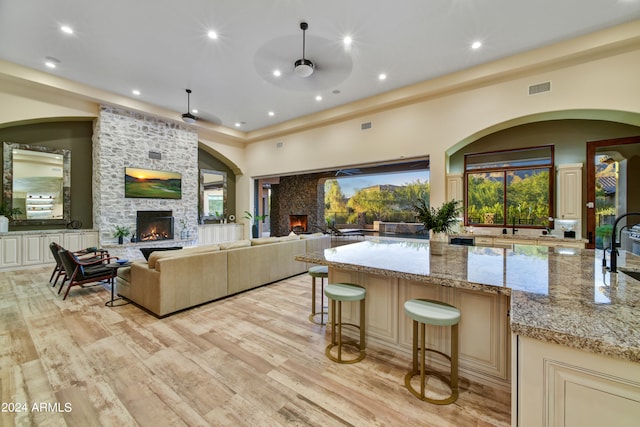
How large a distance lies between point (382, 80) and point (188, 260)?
206 inches

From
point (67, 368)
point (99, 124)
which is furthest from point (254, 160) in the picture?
point (67, 368)

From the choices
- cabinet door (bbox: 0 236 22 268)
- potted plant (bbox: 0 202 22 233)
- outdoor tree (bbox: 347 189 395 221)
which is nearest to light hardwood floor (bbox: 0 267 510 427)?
cabinet door (bbox: 0 236 22 268)

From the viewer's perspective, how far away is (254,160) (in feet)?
31.3

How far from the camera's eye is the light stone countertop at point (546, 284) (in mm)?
979

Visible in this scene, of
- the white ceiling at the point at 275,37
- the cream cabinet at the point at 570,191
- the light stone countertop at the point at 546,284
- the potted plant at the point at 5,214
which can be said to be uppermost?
the white ceiling at the point at 275,37

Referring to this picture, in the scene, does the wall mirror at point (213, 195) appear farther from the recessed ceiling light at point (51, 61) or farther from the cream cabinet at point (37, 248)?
the recessed ceiling light at point (51, 61)

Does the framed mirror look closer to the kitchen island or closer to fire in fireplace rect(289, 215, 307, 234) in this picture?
the kitchen island

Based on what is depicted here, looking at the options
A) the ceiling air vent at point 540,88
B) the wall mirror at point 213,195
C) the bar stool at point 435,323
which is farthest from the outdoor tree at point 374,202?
the bar stool at point 435,323

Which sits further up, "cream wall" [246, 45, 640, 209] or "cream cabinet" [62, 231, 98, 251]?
"cream wall" [246, 45, 640, 209]

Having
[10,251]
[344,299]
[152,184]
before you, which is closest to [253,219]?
[152,184]

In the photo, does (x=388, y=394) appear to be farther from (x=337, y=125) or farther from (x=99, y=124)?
(x=99, y=124)

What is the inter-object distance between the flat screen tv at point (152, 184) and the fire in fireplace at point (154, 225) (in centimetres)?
53

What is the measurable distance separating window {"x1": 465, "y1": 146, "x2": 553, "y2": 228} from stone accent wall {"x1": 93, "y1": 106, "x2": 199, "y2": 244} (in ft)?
26.9

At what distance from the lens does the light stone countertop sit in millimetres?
979
